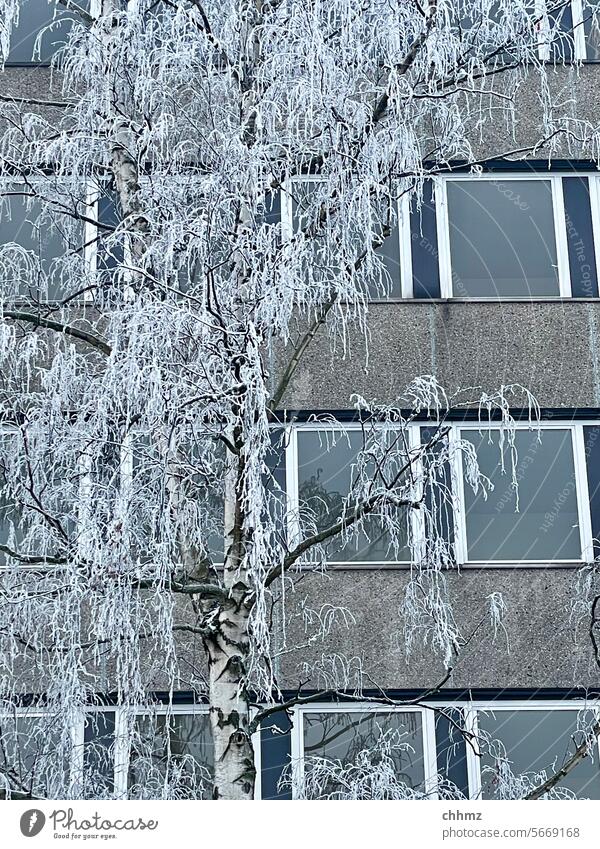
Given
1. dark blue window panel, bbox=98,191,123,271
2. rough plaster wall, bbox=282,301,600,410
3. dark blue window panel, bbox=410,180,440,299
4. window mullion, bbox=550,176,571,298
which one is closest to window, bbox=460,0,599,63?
window mullion, bbox=550,176,571,298

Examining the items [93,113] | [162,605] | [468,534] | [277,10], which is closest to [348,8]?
[277,10]

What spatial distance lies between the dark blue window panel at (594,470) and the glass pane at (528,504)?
0.46 ft

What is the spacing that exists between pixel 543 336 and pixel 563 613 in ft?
8.24

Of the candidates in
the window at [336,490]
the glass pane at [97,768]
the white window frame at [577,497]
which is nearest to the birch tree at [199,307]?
the glass pane at [97,768]

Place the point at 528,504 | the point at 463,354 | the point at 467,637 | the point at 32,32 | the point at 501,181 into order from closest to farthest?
the point at 467,637, the point at 528,504, the point at 463,354, the point at 501,181, the point at 32,32

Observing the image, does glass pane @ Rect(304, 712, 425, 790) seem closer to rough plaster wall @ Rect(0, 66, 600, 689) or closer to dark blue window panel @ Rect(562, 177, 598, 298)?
rough plaster wall @ Rect(0, 66, 600, 689)

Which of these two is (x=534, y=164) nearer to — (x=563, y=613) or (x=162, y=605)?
(x=563, y=613)

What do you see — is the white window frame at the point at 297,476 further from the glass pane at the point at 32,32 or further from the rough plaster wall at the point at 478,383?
the glass pane at the point at 32,32

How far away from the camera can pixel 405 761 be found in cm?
1177

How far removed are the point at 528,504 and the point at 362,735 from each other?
2.50m

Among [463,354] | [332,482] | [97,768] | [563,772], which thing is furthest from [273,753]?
[463,354]

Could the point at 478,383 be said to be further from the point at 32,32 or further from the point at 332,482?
the point at 32,32

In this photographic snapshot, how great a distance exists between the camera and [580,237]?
43.9ft

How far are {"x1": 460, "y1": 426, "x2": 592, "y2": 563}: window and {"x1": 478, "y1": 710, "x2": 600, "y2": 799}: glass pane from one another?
1.34 m
